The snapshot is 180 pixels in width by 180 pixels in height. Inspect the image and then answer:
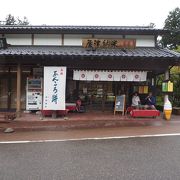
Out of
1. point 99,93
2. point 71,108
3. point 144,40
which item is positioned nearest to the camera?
point 71,108

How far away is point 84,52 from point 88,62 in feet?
1.83

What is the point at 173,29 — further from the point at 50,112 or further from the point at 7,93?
the point at 50,112

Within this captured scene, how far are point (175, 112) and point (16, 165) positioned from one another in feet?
40.1

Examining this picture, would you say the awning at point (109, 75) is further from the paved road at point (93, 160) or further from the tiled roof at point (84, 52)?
the paved road at point (93, 160)

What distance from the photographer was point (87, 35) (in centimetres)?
1778

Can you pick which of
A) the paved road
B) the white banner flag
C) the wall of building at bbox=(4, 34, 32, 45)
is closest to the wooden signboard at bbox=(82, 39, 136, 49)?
the white banner flag

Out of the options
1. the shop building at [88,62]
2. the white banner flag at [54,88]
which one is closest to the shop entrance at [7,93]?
the shop building at [88,62]

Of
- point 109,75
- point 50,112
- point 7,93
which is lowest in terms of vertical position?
point 50,112

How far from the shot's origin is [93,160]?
7680 millimetres

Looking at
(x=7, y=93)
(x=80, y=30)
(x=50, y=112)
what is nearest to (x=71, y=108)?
(x=50, y=112)

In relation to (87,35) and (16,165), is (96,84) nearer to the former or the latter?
(87,35)

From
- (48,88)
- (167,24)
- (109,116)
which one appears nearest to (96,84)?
(109,116)

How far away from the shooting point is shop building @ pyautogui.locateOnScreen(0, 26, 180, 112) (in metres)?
16.0

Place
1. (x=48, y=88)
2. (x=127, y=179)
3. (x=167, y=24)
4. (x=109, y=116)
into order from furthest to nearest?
(x=167, y=24) < (x=109, y=116) < (x=48, y=88) < (x=127, y=179)
